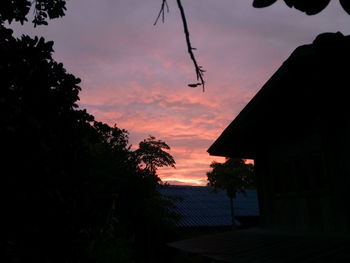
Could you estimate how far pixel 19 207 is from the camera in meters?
3.69

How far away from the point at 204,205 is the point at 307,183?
21.3 meters

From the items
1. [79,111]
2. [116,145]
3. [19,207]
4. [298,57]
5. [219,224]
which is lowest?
[219,224]

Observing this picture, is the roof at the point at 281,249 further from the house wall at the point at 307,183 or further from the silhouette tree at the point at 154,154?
the silhouette tree at the point at 154,154

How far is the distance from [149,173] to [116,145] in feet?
10.0

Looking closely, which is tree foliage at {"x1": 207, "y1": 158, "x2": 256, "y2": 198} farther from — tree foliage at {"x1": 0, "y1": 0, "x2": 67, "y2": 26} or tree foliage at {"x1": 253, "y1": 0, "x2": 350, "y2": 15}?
tree foliage at {"x1": 253, "y1": 0, "x2": 350, "y2": 15}

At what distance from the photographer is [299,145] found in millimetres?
7355

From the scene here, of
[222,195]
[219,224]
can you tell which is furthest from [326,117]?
[222,195]

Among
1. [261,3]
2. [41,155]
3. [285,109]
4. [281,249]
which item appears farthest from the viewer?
[285,109]

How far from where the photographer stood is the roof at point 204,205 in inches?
960

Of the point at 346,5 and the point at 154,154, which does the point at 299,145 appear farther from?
the point at 154,154

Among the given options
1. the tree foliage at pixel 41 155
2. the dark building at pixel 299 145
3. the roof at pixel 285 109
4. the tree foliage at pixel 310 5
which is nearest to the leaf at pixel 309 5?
the tree foliage at pixel 310 5

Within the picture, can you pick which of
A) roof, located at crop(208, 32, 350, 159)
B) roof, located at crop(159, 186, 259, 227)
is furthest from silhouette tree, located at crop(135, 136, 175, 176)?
roof, located at crop(208, 32, 350, 159)

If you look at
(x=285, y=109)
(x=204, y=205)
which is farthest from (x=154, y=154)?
(x=285, y=109)

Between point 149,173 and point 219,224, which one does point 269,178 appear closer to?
point 149,173
